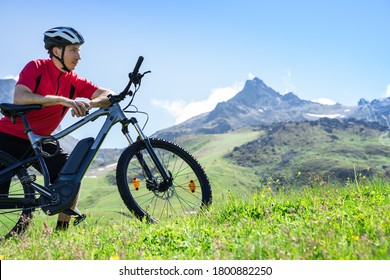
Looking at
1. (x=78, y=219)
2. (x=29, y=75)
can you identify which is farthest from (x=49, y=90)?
(x=78, y=219)

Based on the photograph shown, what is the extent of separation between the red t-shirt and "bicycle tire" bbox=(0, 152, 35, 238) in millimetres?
526

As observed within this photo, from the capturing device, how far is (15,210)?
6.82 meters

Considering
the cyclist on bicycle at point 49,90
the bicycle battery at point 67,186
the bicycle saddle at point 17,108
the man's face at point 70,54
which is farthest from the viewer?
the man's face at point 70,54

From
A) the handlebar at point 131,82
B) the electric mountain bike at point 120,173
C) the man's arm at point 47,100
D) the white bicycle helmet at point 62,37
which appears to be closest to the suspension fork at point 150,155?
the electric mountain bike at point 120,173

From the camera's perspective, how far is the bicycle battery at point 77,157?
260 inches

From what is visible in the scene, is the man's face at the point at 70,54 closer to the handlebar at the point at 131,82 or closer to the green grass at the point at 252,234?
the handlebar at the point at 131,82

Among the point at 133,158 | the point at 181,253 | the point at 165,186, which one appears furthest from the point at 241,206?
the point at 181,253

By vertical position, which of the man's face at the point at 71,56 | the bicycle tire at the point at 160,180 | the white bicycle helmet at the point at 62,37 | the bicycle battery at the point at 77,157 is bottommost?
the bicycle tire at the point at 160,180

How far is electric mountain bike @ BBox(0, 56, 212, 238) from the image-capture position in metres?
6.64

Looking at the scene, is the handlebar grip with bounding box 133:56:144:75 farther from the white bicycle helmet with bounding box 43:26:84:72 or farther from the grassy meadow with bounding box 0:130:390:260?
the grassy meadow with bounding box 0:130:390:260

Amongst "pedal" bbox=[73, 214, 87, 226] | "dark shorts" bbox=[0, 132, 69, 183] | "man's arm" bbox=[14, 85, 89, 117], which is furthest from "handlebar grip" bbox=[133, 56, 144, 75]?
"pedal" bbox=[73, 214, 87, 226]

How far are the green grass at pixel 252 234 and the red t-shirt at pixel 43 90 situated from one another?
170cm

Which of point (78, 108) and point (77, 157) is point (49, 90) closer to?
point (78, 108)
